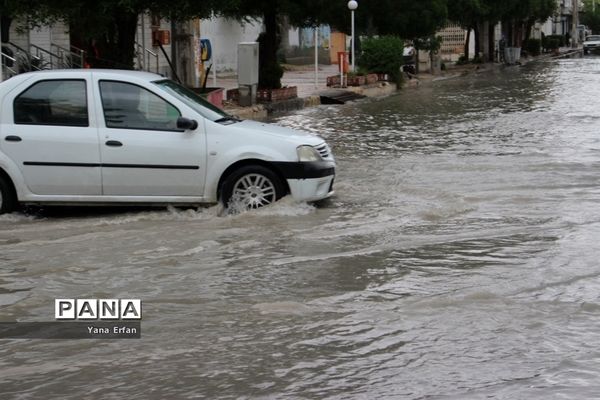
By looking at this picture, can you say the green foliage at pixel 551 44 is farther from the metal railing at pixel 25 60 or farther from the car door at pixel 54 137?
the car door at pixel 54 137

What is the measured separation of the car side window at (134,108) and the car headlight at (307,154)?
1.27m

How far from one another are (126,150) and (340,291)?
10.9 ft

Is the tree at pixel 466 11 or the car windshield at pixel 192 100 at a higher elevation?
the tree at pixel 466 11

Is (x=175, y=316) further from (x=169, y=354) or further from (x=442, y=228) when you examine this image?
(x=442, y=228)

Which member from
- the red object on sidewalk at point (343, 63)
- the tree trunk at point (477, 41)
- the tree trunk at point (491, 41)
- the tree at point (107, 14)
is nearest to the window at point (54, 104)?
the tree at point (107, 14)

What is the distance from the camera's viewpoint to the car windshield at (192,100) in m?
9.34

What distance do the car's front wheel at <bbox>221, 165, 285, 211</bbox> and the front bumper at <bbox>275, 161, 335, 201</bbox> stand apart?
0.37 ft

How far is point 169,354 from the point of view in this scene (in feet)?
A: 17.6

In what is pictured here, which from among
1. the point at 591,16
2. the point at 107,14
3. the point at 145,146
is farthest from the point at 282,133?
the point at 591,16

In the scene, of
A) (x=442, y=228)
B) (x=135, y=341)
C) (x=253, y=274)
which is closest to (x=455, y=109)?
(x=442, y=228)

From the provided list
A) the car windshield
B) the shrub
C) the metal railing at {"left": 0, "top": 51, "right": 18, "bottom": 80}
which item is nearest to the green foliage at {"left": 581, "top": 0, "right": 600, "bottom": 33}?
the shrub

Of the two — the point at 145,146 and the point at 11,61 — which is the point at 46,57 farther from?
the point at 145,146

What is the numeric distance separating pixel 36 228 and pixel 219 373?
15.0ft

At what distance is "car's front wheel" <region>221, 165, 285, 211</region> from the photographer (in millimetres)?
9188
